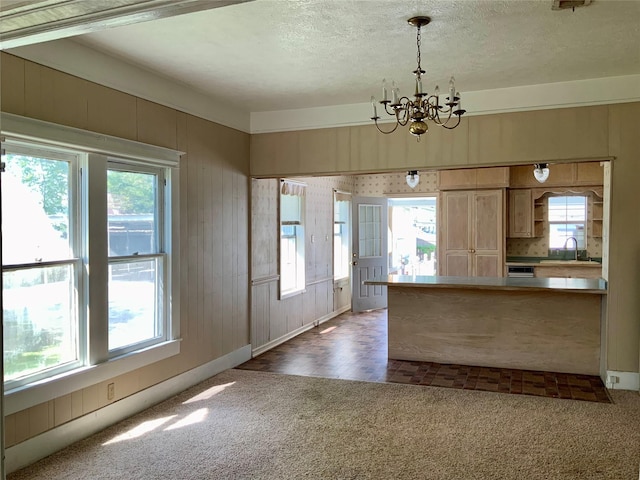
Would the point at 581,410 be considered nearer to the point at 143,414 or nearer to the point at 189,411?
the point at 189,411

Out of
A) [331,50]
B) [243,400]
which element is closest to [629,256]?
[331,50]

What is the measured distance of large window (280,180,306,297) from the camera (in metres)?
6.75

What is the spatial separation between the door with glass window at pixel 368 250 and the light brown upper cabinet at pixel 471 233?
1.23 metres

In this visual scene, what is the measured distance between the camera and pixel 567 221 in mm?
8094

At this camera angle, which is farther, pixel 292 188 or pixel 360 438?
pixel 292 188

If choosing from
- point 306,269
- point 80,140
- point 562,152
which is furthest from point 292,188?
point 80,140

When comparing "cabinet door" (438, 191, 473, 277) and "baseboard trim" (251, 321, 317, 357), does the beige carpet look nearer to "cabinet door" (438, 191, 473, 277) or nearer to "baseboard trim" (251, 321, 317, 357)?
"baseboard trim" (251, 321, 317, 357)

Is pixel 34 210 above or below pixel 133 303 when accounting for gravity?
above

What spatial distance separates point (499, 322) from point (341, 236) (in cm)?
409

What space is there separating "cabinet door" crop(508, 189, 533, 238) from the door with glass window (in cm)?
214

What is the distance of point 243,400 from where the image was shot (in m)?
4.34

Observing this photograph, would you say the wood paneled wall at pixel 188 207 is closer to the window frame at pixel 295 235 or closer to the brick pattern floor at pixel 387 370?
the brick pattern floor at pixel 387 370

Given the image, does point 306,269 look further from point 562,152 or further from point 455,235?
point 562,152

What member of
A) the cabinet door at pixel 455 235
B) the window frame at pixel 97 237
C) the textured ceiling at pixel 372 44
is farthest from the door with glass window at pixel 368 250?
the window frame at pixel 97 237
